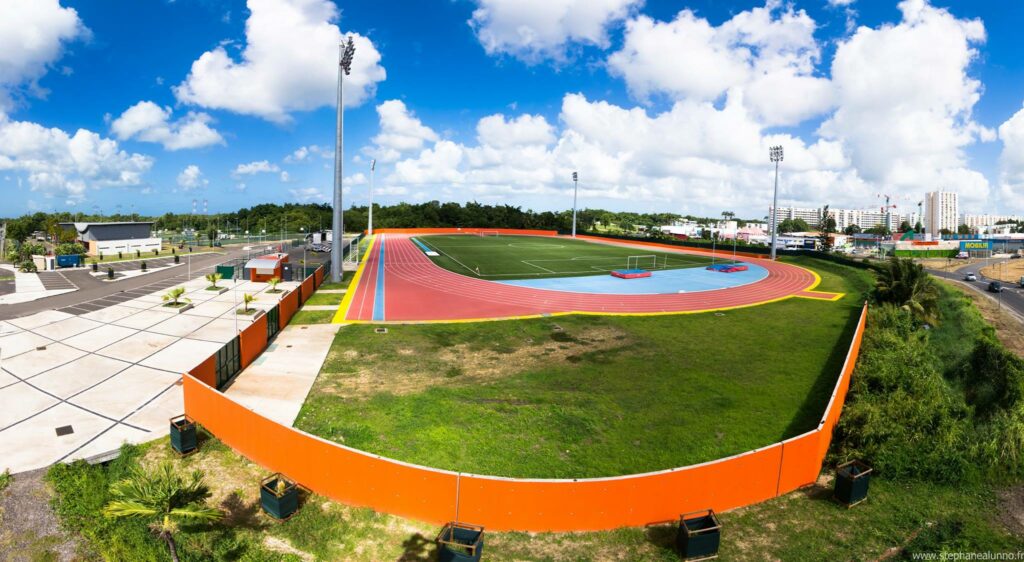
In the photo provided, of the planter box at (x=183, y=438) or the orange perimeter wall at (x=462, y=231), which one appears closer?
the planter box at (x=183, y=438)

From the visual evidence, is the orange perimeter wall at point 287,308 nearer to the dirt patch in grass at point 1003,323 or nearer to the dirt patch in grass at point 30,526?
the dirt patch in grass at point 30,526

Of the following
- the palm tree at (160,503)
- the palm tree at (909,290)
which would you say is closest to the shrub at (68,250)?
the palm tree at (160,503)

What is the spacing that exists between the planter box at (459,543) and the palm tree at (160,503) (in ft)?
13.4

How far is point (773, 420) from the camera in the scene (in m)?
15.0

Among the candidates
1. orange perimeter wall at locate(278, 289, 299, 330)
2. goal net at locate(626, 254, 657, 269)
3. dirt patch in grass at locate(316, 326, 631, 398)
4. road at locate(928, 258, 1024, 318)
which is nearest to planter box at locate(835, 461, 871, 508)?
dirt patch in grass at locate(316, 326, 631, 398)

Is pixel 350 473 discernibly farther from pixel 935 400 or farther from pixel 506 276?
pixel 506 276

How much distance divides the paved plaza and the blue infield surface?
78.3ft

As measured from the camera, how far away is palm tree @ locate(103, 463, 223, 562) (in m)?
8.40

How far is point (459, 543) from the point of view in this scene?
27.9 ft

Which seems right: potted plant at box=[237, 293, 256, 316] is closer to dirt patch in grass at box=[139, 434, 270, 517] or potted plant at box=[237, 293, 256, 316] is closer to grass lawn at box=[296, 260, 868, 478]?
grass lawn at box=[296, 260, 868, 478]

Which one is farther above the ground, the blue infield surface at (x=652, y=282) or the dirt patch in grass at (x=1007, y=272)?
the dirt patch in grass at (x=1007, y=272)

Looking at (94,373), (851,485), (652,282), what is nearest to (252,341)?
(94,373)

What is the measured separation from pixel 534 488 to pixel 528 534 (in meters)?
1.06

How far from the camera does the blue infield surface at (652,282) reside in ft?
132
